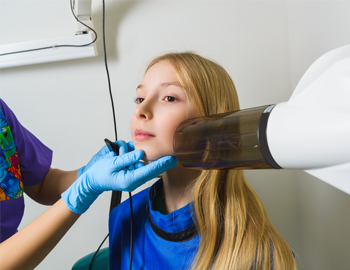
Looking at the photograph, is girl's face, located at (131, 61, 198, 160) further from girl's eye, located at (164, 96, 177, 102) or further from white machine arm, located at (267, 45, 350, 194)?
white machine arm, located at (267, 45, 350, 194)

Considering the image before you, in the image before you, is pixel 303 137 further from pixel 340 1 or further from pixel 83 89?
pixel 83 89

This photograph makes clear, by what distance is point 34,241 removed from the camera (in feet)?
2.74

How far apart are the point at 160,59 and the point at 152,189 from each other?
18.2 inches

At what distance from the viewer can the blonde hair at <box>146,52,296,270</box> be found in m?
0.83

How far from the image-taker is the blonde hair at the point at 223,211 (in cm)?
83

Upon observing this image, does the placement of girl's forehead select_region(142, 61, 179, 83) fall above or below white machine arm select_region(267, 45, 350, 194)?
above

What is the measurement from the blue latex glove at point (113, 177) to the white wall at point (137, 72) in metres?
0.60

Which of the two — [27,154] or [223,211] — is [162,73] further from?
[27,154]

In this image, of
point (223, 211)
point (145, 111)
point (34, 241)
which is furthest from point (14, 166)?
point (223, 211)

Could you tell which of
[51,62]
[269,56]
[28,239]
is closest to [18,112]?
[51,62]

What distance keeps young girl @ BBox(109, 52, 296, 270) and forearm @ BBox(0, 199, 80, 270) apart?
0.27m

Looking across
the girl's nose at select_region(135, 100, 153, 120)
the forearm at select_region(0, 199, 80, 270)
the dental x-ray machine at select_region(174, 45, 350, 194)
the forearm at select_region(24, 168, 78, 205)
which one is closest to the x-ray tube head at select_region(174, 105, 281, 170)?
the dental x-ray machine at select_region(174, 45, 350, 194)

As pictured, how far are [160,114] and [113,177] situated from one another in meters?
0.23

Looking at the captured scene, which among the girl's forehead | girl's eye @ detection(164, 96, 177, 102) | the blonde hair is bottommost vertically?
the blonde hair
